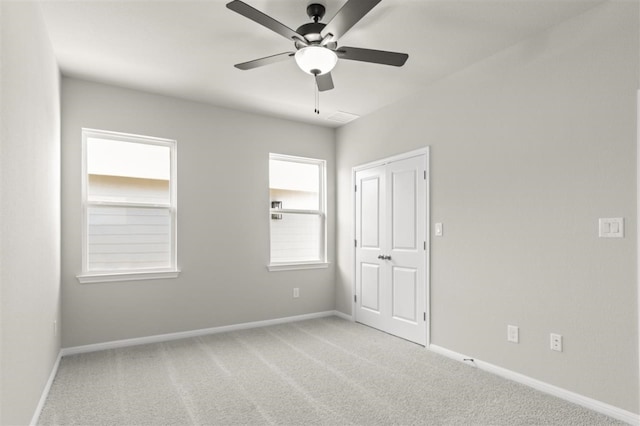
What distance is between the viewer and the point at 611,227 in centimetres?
242

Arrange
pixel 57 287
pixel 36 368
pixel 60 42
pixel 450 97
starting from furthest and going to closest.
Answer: pixel 450 97
pixel 57 287
pixel 60 42
pixel 36 368

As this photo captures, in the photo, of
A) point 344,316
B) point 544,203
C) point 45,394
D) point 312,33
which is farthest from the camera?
point 344,316

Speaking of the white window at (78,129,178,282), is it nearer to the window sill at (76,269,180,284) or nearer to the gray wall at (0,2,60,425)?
the window sill at (76,269,180,284)

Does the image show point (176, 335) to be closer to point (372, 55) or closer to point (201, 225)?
point (201, 225)

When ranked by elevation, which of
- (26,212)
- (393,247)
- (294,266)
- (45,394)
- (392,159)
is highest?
(392,159)

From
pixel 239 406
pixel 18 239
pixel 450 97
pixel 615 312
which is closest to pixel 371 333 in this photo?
pixel 239 406

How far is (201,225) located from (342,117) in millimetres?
2210

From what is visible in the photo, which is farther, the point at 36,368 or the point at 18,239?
the point at 36,368

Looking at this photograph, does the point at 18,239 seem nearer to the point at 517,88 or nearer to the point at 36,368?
the point at 36,368

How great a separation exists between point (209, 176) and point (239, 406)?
2.63 metres

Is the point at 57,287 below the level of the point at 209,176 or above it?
below

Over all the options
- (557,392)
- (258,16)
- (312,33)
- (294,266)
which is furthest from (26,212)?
(557,392)

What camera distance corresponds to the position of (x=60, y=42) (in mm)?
2926

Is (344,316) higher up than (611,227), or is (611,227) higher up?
(611,227)
